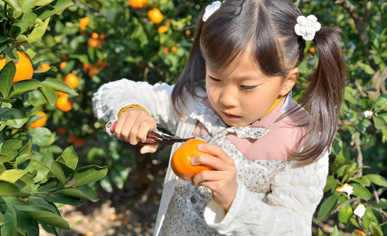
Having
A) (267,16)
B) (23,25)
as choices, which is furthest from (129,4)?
(267,16)

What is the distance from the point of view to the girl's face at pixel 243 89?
953 millimetres

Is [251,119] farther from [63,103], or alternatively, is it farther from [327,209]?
[63,103]

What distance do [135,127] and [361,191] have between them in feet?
3.15

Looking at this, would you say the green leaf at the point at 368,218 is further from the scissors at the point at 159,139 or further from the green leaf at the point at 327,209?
the scissors at the point at 159,139

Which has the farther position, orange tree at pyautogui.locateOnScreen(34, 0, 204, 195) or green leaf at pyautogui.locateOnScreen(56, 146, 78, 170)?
orange tree at pyautogui.locateOnScreen(34, 0, 204, 195)

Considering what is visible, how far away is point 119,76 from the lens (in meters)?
2.25

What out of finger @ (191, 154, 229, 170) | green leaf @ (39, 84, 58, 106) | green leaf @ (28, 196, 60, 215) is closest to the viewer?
finger @ (191, 154, 229, 170)

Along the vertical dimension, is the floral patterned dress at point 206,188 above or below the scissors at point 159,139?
below

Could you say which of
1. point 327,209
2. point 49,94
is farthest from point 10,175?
point 327,209

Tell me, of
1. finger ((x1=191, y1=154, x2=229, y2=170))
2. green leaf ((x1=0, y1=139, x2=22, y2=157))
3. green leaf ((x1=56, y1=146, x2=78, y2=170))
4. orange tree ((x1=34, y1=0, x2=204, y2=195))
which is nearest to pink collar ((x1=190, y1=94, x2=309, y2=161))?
finger ((x1=191, y1=154, x2=229, y2=170))

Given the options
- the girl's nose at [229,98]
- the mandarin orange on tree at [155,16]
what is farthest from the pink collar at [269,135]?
the mandarin orange on tree at [155,16]

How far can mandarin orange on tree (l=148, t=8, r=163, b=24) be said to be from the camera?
2002 millimetres

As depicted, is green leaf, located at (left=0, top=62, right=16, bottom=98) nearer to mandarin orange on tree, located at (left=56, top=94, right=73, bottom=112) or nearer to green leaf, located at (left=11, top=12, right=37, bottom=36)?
green leaf, located at (left=11, top=12, right=37, bottom=36)

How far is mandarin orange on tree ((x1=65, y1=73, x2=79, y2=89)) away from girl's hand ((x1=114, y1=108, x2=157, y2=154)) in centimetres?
98
